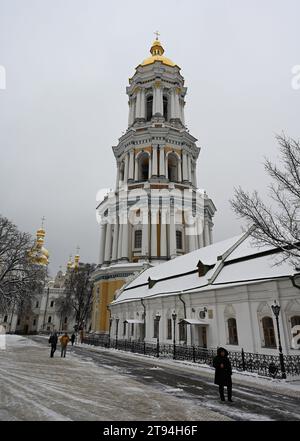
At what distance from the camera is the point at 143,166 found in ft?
187

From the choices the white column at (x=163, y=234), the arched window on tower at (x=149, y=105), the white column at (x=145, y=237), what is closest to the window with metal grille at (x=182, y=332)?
the white column at (x=145, y=237)

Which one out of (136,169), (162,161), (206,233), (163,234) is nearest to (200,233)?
(206,233)

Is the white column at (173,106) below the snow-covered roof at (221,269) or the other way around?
the other way around

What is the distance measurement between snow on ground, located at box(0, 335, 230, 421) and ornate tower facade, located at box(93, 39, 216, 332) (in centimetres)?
3182

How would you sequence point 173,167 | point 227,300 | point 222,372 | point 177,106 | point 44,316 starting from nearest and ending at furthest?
1. point 222,372
2. point 227,300
3. point 173,167
4. point 177,106
5. point 44,316

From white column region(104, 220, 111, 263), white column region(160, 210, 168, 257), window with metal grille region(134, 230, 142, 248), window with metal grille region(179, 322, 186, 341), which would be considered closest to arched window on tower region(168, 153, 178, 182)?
white column region(160, 210, 168, 257)

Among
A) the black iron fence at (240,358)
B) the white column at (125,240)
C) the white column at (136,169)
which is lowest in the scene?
the black iron fence at (240,358)

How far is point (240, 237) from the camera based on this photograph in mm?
25609

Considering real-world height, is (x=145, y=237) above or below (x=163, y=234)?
below

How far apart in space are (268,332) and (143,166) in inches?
1735

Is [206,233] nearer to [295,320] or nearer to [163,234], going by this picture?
[163,234]

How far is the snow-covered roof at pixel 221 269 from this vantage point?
18672mm

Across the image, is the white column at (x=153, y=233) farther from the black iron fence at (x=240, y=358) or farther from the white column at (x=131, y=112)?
the white column at (x=131, y=112)
